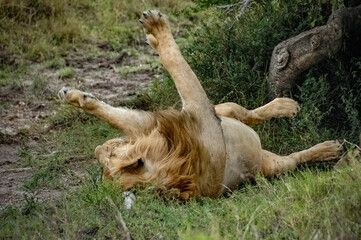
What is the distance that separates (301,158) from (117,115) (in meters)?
1.48

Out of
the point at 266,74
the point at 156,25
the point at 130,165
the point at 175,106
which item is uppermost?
the point at 156,25

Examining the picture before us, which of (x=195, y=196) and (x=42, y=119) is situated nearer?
(x=195, y=196)

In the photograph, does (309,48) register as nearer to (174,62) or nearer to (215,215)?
(174,62)

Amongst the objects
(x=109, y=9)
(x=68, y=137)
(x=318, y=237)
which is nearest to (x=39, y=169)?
(x=68, y=137)

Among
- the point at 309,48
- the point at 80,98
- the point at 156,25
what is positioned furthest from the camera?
the point at 309,48

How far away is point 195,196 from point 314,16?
7.89ft

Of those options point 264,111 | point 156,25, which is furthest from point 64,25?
point 264,111

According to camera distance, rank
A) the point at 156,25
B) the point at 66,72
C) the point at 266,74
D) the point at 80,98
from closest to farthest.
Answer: the point at 80,98
the point at 156,25
the point at 266,74
the point at 66,72

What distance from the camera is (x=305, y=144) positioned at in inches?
213

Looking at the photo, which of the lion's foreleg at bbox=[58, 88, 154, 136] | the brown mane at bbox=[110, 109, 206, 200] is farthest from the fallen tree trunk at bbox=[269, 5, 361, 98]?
the lion's foreleg at bbox=[58, 88, 154, 136]

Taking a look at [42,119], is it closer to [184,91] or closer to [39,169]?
[39,169]

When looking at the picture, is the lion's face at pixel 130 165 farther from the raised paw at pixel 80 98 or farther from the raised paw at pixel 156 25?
the raised paw at pixel 156 25

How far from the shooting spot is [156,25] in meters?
5.03

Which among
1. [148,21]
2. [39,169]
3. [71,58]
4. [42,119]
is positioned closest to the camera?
[148,21]
